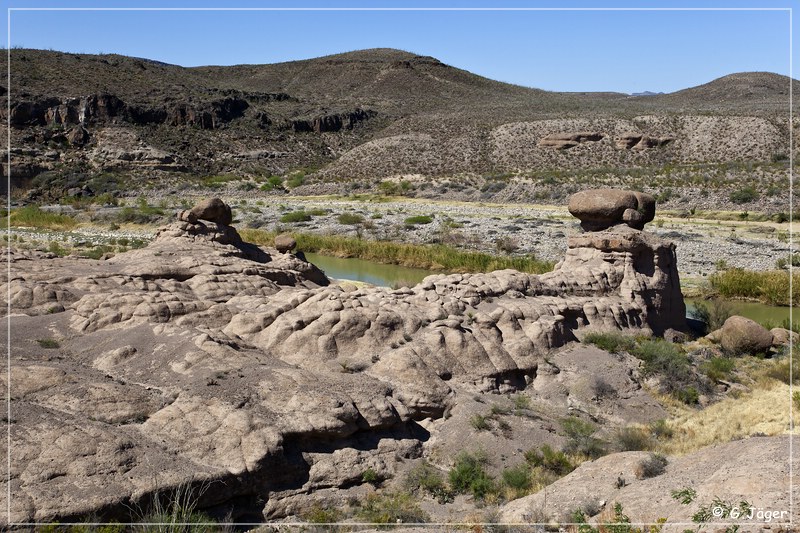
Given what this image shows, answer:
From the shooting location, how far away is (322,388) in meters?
11.9

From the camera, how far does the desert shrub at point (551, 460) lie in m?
11.8

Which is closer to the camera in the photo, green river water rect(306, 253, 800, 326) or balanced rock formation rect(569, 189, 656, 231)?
balanced rock formation rect(569, 189, 656, 231)

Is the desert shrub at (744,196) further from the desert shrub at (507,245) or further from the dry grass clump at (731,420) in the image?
the dry grass clump at (731,420)

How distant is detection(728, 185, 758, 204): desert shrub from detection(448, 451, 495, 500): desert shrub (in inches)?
1614

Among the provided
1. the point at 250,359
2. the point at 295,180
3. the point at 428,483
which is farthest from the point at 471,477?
the point at 295,180

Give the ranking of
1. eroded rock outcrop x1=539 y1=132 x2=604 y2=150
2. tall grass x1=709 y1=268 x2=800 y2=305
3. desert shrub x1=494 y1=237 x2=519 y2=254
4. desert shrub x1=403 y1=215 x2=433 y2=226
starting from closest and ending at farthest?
tall grass x1=709 y1=268 x2=800 y2=305 < desert shrub x1=494 y1=237 x2=519 y2=254 < desert shrub x1=403 y1=215 x2=433 y2=226 < eroded rock outcrop x1=539 y1=132 x2=604 y2=150

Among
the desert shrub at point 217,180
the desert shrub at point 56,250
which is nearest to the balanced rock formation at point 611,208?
the desert shrub at point 56,250

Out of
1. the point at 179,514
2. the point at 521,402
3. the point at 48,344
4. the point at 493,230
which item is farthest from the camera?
the point at 493,230

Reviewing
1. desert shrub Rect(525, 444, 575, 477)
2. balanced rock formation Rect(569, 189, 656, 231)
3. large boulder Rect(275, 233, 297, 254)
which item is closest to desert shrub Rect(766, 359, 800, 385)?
balanced rock formation Rect(569, 189, 656, 231)

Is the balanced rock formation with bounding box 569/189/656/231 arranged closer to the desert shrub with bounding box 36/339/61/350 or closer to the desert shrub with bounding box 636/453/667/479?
the desert shrub with bounding box 636/453/667/479

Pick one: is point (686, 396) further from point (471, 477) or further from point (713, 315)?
point (713, 315)

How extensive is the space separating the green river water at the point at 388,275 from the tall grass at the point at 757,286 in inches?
18.4

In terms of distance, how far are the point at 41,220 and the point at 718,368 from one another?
39840mm

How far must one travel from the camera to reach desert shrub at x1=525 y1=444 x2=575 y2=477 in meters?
11.8
